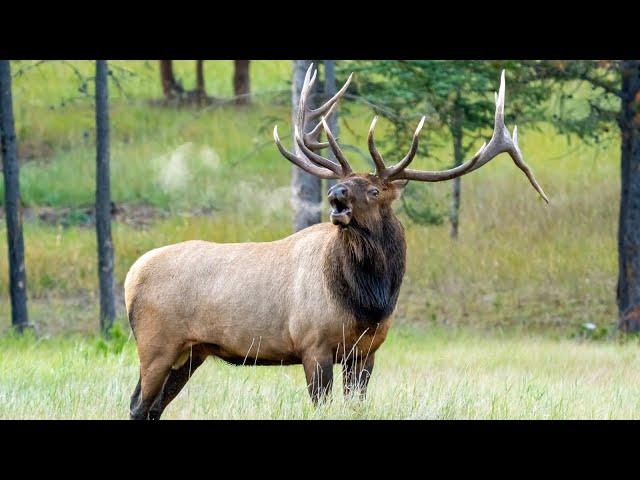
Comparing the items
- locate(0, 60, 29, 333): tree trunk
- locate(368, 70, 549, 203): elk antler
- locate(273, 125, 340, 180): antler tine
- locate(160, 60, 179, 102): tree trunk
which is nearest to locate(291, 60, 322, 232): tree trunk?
locate(0, 60, 29, 333): tree trunk

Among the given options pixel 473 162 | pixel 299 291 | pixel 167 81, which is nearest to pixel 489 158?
pixel 473 162

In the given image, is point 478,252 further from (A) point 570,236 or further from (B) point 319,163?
(B) point 319,163

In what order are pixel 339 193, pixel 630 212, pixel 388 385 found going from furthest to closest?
pixel 630 212, pixel 388 385, pixel 339 193

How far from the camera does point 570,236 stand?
830 inches

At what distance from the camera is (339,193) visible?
8203 millimetres

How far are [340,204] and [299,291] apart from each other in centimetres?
88

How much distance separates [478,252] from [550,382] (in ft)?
30.7

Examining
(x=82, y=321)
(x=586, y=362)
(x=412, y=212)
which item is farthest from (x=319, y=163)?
(x=82, y=321)

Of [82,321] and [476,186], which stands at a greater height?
[476,186]

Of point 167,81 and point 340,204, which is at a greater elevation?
point 167,81

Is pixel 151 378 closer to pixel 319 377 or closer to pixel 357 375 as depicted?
pixel 319 377

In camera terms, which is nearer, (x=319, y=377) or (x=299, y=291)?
(x=319, y=377)

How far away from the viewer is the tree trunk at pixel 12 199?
49.4 feet

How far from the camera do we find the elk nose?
322 inches
